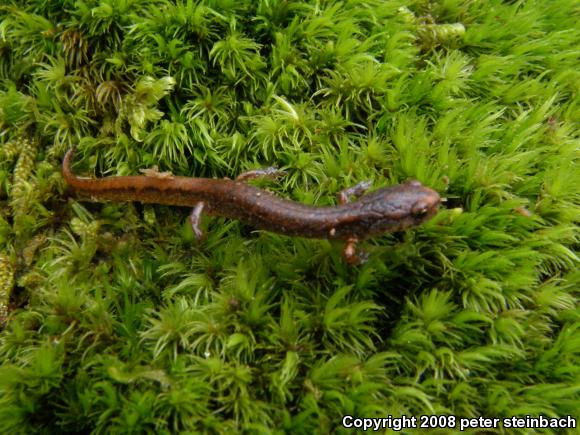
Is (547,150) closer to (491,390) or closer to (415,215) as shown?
(415,215)

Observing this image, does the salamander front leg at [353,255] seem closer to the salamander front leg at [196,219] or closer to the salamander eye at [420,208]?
the salamander eye at [420,208]

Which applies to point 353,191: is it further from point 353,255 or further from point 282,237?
point 282,237

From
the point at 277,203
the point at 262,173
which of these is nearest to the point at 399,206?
the point at 277,203

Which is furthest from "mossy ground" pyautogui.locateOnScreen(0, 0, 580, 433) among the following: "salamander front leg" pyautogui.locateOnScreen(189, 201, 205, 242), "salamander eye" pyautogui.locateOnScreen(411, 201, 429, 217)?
"salamander eye" pyautogui.locateOnScreen(411, 201, 429, 217)

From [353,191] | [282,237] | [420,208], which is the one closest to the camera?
[420,208]

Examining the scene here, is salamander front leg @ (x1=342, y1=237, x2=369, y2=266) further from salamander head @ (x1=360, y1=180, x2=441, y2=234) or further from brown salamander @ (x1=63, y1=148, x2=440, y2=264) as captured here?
salamander head @ (x1=360, y1=180, x2=441, y2=234)

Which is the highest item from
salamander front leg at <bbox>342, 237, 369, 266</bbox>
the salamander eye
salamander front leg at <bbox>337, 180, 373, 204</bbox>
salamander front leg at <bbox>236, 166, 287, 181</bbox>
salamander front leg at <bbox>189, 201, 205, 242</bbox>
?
the salamander eye
